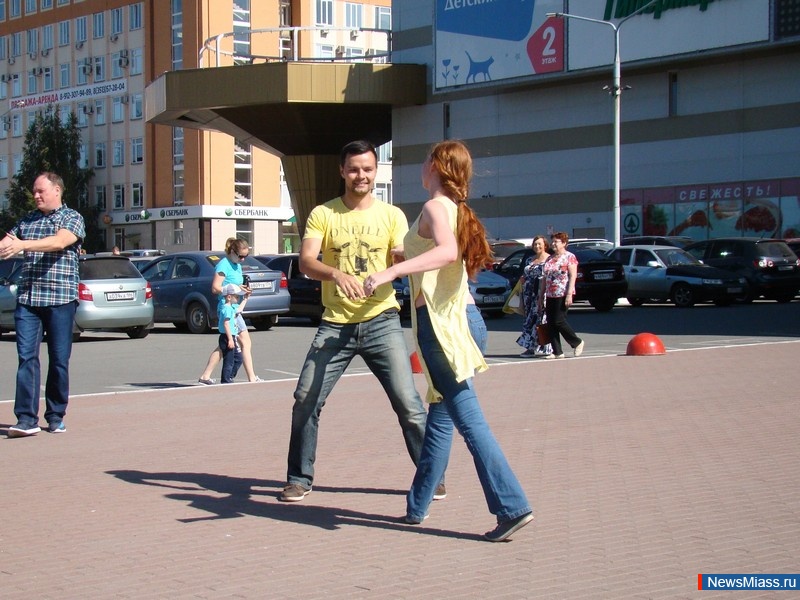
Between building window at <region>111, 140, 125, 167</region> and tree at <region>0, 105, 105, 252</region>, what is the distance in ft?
6.75

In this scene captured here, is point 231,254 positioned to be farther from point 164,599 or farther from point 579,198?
point 579,198

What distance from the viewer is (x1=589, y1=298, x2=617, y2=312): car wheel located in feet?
90.1

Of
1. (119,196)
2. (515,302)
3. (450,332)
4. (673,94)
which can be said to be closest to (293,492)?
(450,332)

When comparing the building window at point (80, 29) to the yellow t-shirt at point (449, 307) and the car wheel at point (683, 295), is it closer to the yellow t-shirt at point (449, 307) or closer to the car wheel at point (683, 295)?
the car wheel at point (683, 295)

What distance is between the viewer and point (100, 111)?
3125 inches

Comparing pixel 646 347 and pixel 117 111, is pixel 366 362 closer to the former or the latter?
pixel 646 347

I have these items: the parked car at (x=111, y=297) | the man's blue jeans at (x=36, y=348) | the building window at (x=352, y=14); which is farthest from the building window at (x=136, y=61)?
the man's blue jeans at (x=36, y=348)

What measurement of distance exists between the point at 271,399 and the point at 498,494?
20.8 ft

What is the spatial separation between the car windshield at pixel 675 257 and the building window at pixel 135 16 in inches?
2130

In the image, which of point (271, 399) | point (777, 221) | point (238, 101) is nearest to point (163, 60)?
point (238, 101)

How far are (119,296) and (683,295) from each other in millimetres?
14139

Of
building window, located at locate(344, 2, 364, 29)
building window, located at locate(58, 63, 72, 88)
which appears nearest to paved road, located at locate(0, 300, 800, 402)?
building window, located at locate(344, 2, 364, 29)

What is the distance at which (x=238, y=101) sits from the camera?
48.5m

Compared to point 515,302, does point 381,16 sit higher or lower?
higher
